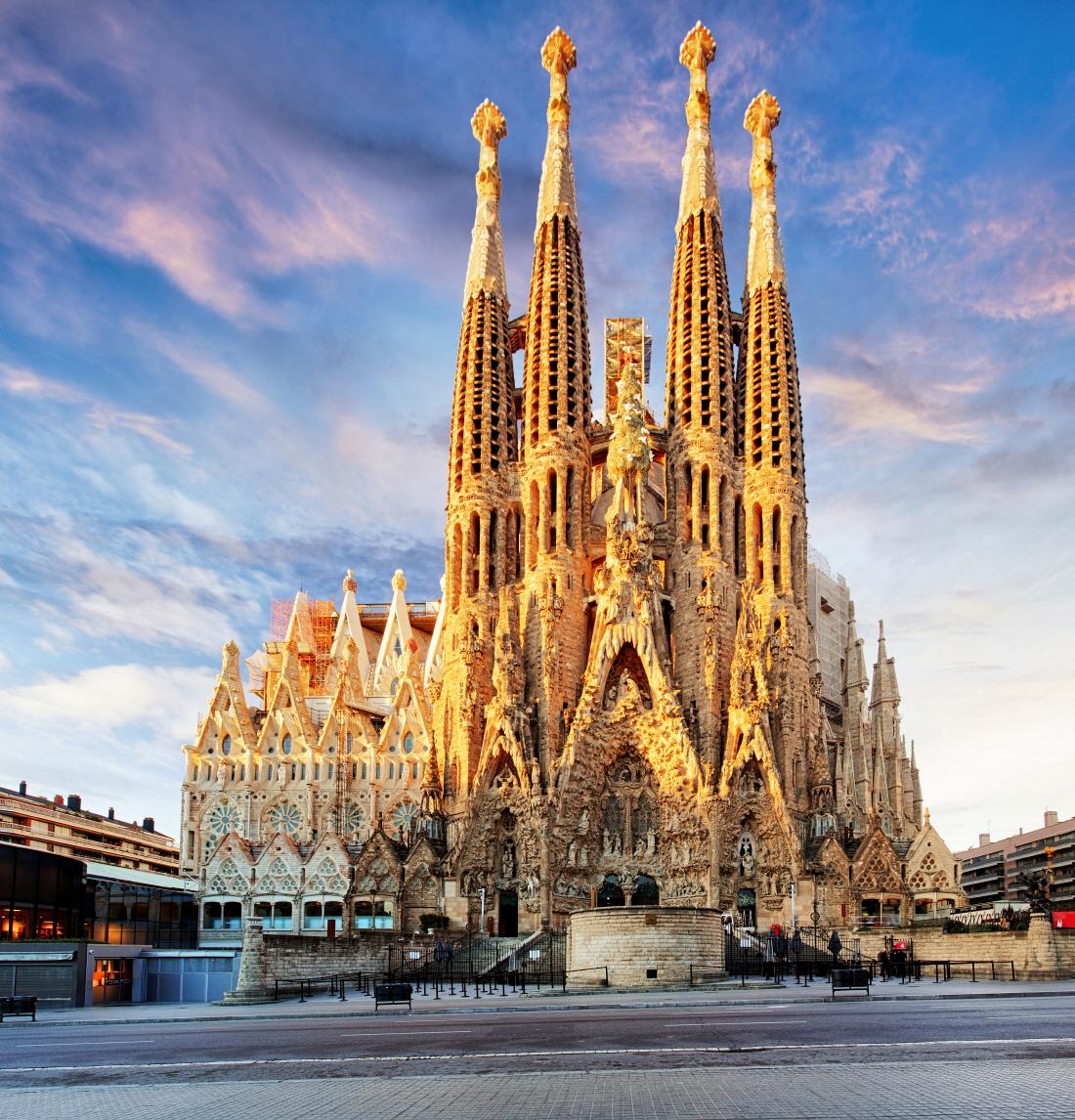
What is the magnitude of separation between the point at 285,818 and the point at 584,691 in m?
23.2

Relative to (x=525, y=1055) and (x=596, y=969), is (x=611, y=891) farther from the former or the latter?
(x=525, y=1055)

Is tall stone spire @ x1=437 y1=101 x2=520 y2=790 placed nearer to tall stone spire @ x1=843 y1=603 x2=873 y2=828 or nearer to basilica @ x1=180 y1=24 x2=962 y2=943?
basilica @ x1=180 y1=24 x2=962 y2=943

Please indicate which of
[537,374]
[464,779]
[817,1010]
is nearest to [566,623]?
[464,779]

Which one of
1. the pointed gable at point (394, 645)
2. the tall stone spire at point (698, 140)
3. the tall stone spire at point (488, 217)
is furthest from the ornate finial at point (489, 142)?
the pointed gable at point (394, 645)

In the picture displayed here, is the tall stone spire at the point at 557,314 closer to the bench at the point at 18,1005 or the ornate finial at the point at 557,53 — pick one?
the ornate finial at the point at 557,53

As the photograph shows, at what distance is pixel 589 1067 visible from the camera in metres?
14.8

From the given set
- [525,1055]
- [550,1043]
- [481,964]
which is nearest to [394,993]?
[550,1043]

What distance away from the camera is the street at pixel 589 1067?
1200cm

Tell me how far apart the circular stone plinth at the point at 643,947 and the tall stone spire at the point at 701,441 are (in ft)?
97.0

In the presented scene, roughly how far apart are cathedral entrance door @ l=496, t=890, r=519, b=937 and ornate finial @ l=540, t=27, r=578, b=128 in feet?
163

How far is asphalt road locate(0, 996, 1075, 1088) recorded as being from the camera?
50.0 feet

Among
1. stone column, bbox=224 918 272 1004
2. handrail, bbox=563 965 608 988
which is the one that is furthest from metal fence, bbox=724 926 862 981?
stone column, bbox=224 918 272 1004

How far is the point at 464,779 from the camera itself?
67875mm

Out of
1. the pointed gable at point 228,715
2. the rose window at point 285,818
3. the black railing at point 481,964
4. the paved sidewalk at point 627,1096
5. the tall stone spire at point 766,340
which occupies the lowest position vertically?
the black railing at point 481,964
